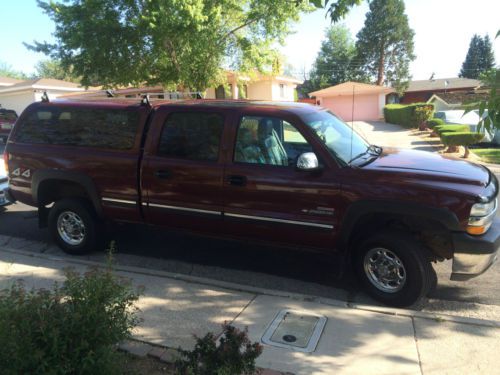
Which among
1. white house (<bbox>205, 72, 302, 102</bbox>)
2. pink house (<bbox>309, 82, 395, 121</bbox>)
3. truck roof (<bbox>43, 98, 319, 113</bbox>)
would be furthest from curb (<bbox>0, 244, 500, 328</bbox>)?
pink house (<bbox>309, 82, 395, 121</bbox>)

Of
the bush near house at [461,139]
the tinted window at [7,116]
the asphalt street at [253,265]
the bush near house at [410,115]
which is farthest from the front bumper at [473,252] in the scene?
the bush near house at [410,115]

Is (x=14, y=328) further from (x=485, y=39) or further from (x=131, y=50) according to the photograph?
(x=485, y=39)

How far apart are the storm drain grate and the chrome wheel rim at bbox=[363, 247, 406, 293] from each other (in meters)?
0.73

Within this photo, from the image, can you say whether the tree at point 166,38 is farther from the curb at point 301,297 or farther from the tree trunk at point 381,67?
the tree trunk at point 381,67

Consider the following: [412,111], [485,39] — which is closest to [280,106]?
[412,111]

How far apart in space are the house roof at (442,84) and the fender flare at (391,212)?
5844 centimetres

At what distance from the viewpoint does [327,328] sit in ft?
12.2

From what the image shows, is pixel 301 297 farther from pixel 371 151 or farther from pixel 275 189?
pixel 371 151

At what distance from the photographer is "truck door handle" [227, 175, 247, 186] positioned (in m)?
4.55

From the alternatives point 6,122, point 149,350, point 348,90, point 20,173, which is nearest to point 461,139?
point 20,173

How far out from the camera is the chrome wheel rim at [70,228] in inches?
221

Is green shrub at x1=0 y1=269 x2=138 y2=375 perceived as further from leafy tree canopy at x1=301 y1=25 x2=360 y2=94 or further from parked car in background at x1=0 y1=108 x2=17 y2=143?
leafy tree canopy at x1=301 y1=25 x2=360 y2=94

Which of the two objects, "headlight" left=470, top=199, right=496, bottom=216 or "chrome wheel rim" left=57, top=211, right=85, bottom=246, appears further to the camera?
"chrome wheel rim" left=57, top=211, right=85, bottom=246

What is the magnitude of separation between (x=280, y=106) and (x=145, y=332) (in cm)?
264
